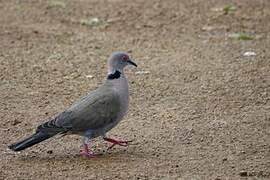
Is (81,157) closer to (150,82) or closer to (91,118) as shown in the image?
(91,118)

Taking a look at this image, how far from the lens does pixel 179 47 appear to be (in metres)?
10.4

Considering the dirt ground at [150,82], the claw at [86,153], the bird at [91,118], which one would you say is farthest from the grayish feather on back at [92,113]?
the dirt ground at [150,82]

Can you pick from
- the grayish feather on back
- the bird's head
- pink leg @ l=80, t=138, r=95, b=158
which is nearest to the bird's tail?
the grayish feather on back

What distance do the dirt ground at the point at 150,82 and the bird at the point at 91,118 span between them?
187 millimetres

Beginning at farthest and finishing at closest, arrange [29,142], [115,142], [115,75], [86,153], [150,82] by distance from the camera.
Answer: [150,82] → [115,75] → [115,142] → [86,153] → [29,142]

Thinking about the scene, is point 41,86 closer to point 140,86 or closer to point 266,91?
point 140,86

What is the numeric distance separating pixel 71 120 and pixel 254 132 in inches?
66.8

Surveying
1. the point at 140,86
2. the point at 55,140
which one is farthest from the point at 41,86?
the point at 55,140

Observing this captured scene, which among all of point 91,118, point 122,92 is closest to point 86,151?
point 91,118

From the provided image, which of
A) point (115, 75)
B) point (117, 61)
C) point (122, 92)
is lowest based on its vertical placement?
point (122, 92)

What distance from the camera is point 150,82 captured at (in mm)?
8906

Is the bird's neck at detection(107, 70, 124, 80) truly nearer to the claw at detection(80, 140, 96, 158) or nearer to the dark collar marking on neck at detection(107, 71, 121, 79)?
the dark collar marking on neck at detection(107, 71, 121, 79)

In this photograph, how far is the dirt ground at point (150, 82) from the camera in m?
6.44

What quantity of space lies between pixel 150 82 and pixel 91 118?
236 cm
